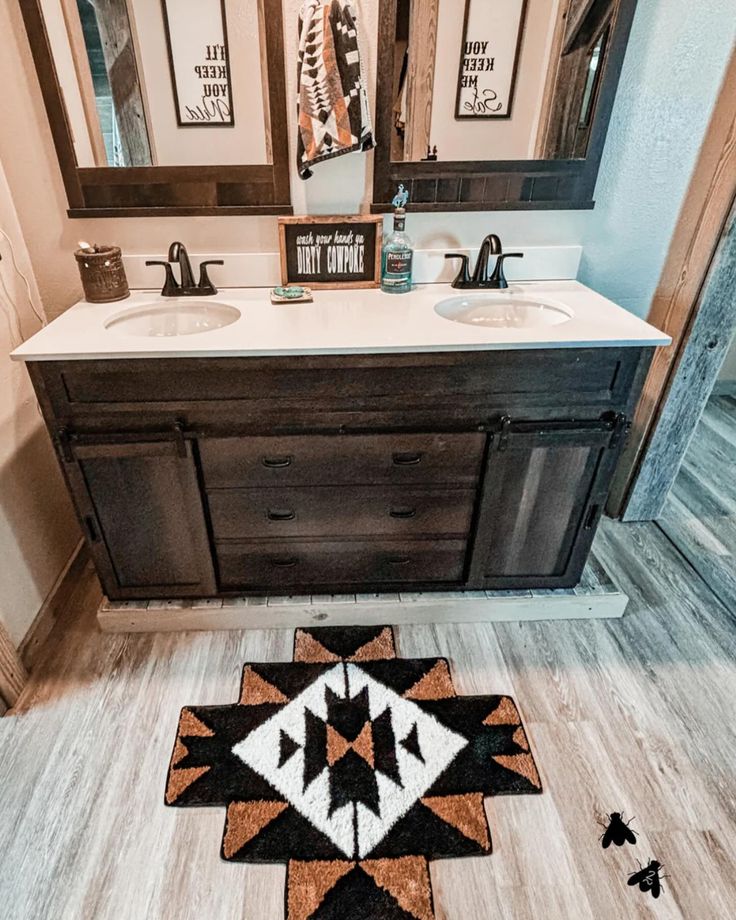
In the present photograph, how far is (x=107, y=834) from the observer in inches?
47.4

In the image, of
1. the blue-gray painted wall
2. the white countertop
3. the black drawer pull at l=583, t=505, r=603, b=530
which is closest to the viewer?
the white countertop

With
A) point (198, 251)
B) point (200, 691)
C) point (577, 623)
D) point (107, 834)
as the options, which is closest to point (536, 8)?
point (198, 251)

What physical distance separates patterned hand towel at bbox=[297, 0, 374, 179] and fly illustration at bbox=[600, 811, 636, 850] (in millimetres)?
1798

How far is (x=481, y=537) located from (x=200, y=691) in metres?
0.91

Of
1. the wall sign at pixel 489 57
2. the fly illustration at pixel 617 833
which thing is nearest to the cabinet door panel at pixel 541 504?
the fly illustration at pixel 617 833

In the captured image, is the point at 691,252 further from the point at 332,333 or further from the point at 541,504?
the point at 332,333

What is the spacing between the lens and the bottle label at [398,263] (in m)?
1.55

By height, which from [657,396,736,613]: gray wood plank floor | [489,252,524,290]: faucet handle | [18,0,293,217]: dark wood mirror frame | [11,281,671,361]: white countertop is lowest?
[657,396,736,613]: gray wood plank floor

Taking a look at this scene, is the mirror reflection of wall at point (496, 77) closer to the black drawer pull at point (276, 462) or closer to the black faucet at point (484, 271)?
the black faucet at point (484, 271)

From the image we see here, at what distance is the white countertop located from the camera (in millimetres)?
1240

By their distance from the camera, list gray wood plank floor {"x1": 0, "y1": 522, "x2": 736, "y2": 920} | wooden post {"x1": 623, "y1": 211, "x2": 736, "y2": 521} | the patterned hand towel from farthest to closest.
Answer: wooden post {"x1": 623, "y1": 211, "x2": 736, "y2": 521} < the patterned hand towel < gray wood plank floor {"x1": 0, "y1": 522, "x2": 736, "y2": 920}

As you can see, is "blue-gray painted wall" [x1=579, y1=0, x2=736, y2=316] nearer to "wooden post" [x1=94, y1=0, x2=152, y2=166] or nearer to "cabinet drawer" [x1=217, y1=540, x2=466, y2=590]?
"cabinet drawer" [x1=217, y1=540, x2=466, y2=590]

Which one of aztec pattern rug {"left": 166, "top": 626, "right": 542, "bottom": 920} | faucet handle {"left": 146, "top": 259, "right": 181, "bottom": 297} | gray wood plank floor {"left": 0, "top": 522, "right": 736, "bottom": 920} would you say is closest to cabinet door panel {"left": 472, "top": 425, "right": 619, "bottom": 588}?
gray wood plank floor {"left": 0, "top": 522, "right": 736, "bottom": 920}

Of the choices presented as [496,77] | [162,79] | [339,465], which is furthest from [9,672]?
[496,77]
